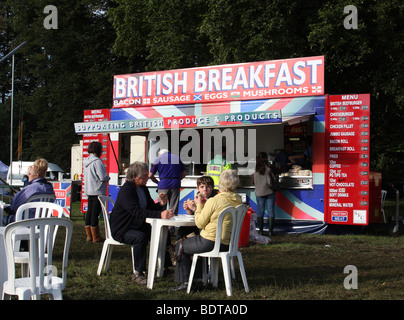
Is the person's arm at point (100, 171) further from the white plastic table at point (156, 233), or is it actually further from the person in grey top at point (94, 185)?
the white plastic table at point (156, 233)

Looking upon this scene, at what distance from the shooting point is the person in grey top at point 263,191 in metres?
10.2

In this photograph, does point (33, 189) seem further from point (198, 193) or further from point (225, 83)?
point (225, 83)

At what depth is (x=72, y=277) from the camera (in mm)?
6305

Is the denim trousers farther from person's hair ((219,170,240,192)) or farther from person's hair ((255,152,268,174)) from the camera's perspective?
person's hair ((255,152,268,174))

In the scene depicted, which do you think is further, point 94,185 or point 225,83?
point 225,83

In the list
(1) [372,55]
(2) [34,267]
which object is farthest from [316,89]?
(2) [34,267]

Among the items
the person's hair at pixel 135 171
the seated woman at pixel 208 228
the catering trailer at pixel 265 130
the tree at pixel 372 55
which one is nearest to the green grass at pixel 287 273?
the seated woman at pixel 208 228

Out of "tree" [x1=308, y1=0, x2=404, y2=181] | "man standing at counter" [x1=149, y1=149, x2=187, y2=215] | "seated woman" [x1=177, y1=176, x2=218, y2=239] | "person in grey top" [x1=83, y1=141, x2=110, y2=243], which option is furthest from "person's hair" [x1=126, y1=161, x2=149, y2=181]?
"tree" [x1=308, y1=0, x2=404, y2=181]

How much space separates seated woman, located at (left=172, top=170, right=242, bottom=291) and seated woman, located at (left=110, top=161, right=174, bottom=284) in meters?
0.46

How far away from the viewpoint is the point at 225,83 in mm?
11227

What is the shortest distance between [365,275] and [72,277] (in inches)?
139

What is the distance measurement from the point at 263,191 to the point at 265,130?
2.59 metres

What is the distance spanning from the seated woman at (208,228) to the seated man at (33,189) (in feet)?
6.07
